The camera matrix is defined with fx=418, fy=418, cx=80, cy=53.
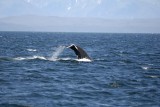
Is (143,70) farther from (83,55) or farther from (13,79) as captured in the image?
(13,79)

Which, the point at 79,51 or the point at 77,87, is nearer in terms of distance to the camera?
the point at 77,87

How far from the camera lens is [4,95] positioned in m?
24.6

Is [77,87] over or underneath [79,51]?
underneath

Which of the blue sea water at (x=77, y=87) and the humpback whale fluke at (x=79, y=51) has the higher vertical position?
the humpback whale fluke at (x=79, y=51)

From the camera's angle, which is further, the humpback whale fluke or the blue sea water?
the humpback whale fluke

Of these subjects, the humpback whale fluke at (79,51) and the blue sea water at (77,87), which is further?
the humpback whale fluke at (79,51)

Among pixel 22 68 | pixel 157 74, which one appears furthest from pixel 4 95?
pixel 157 74

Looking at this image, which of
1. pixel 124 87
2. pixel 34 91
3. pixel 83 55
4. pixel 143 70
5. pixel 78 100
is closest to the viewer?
pixel 78 100

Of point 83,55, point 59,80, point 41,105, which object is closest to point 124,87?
point 59,80

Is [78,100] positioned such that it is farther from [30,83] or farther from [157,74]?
[157,74]

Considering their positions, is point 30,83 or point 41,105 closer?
point 41,105

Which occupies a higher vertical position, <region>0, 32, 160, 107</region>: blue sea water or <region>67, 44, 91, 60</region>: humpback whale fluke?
<region>67, 44, 91, 60</region>: humpback whale fluke

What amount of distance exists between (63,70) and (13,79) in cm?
821

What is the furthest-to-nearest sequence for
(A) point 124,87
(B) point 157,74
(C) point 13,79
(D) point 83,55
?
(D) point 83,55 → (B) point 157,74 → (C) point 13,79 → (A) point 124,87
